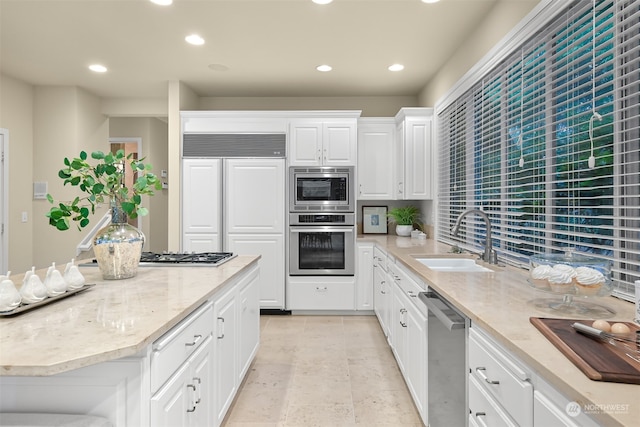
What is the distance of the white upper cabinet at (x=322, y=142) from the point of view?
4.42 meters

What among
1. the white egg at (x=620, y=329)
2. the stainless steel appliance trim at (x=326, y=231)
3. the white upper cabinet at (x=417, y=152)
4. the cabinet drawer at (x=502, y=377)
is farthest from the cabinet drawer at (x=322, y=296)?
the white egg at (x=620, y=329)

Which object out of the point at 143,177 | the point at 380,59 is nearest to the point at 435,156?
the point at 380,59

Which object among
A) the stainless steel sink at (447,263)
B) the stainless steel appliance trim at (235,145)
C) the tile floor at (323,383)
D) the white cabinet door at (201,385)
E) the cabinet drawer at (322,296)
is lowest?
the tile floor at (323,383)

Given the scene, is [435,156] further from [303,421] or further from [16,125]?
[16,125]

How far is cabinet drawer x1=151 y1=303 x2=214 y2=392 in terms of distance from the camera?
4.02 ft

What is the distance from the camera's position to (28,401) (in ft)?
3.70

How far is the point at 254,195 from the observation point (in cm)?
443

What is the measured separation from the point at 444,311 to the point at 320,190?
2.90 meters

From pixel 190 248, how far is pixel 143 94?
7.51 feet

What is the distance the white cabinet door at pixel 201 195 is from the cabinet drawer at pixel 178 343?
2.73m

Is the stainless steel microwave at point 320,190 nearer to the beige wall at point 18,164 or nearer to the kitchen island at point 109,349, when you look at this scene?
the kitchen island at point 109,349

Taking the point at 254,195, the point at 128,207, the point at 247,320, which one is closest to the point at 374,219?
the point at 254,195

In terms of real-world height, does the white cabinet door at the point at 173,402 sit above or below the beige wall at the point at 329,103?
below

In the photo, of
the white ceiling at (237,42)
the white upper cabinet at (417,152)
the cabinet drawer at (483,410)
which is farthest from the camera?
the white upper cabinet at (417,152)
